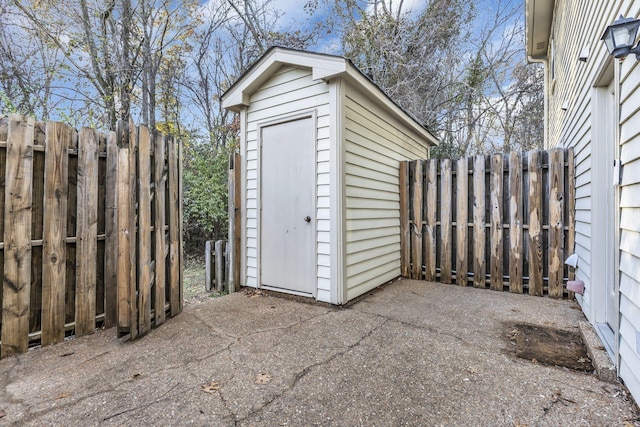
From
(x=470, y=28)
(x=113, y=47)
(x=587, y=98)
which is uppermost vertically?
(x=470, y=28)

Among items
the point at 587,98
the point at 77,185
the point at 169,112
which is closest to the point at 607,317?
the point at 587,98

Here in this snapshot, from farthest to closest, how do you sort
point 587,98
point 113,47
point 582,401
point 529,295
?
point 113,47, point 529,295, point 587,98, point 582,401

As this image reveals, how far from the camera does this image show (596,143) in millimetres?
2682

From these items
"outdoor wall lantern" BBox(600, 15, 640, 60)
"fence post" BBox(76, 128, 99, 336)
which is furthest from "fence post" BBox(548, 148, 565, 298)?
"fence post" BBox(76, 128, 99, 336)

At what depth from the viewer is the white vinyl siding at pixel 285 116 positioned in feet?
11.7

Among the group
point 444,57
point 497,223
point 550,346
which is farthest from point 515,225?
point 444,57

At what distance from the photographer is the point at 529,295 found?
403 centimetres

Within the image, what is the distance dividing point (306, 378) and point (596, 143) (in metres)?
3.19

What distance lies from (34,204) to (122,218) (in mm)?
635

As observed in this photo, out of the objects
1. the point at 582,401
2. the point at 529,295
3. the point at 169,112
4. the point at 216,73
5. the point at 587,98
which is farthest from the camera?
the point at 216,73

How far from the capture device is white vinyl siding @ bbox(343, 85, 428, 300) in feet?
12.1

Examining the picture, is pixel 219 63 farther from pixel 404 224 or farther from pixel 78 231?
pixel 78 231

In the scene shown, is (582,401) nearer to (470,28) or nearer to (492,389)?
(492,389)

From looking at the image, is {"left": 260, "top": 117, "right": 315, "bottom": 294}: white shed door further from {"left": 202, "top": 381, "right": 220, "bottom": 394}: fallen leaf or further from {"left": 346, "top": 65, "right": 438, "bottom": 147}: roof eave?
{"left": 202, "top": 381, "right": 220, "bottom": 394}: fallen leaf
